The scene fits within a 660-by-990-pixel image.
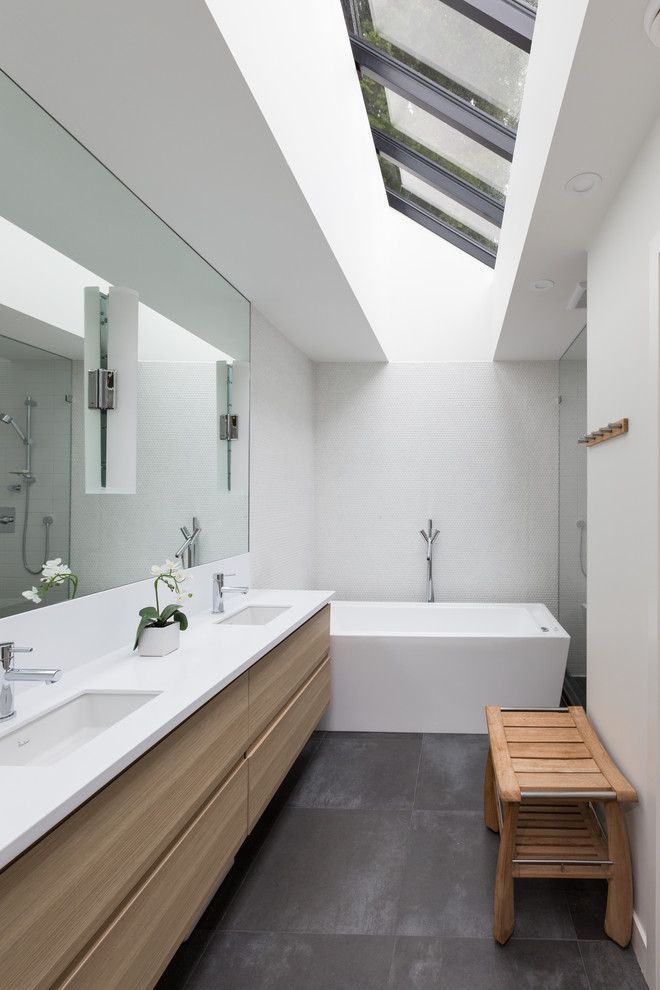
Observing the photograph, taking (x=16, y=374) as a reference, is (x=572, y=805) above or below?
below

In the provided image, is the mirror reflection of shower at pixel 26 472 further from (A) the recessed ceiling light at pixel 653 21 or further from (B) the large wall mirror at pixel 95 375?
(A) the recessed ceiling light at pixel 653 21

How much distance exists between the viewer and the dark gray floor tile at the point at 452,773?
9.66 ft

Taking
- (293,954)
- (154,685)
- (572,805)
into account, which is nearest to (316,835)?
(293,954)

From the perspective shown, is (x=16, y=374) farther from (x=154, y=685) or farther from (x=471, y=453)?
(x=471, y=453)

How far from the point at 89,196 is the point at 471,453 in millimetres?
3568

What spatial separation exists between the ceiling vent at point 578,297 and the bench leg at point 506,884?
2391 millimetres

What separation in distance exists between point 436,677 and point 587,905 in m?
1.66

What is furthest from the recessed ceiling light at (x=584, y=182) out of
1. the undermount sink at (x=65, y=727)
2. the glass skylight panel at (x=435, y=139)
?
the undermount sink at (x=65, y=727)

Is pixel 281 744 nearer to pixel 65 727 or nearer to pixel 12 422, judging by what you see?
pixel 65 727

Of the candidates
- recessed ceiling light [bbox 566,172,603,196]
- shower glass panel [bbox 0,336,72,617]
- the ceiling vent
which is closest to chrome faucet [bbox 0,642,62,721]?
shower glass panel [bbox 0,336,72,617]

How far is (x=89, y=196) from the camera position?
210 centimetres

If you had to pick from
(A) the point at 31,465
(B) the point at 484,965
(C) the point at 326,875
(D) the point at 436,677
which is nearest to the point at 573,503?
(D) the point at 436,677

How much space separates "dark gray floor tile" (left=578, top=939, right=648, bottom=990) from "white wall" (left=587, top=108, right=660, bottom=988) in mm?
44

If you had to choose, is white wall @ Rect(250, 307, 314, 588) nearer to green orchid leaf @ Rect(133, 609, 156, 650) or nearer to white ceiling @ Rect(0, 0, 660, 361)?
white ceiling @ Rect(0, 0, 660, 361)
